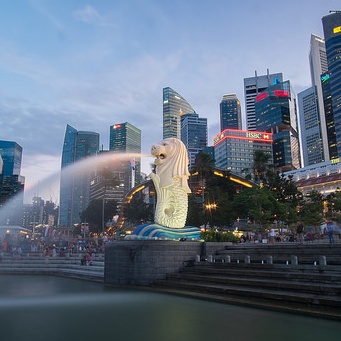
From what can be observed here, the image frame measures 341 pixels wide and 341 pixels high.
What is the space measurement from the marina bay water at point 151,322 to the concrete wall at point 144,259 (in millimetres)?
4158

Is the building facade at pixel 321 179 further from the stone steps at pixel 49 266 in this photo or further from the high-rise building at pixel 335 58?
the stone steps at pixel 49 266

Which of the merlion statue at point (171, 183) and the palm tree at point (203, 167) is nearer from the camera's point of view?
the merlion statue at point (171, 183)

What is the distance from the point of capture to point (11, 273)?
83.0 feet

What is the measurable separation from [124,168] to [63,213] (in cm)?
3944

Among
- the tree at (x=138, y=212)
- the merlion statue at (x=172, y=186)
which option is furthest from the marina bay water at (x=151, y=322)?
the tree at (x=138, y=212)

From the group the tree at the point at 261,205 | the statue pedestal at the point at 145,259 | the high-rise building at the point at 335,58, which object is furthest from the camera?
the high-rise building at the point at 335,58

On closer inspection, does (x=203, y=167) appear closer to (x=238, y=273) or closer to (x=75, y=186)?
(x=238, y=273)

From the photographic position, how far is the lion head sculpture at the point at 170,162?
20312mm

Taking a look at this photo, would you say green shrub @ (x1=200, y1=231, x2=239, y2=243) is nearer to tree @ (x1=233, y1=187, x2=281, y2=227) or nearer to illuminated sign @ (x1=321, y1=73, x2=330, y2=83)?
tree @ (x1=233, y1=187, x2=281, y2=227)

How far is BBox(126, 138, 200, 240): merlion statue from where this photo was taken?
65.8 feet

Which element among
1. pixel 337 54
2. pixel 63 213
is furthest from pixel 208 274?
pixel 63 213

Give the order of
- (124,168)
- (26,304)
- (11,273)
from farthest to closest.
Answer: (124,168) → (11,273) → (26,304)

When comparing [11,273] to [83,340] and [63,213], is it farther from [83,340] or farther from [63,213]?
[63,213]

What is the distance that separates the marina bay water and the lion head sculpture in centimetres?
930
